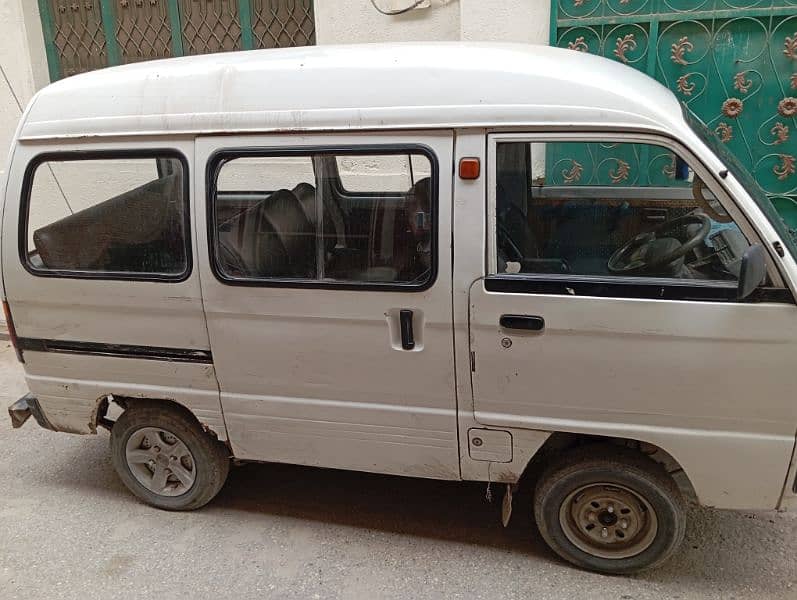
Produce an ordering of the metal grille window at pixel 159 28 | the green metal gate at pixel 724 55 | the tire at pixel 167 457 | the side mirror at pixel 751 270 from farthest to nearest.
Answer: the metal grille window at pixel 159 28 < the green metal gate at pixel 724 55 < the tire at pixel 167 457 < the side mirror at pixel 751 270

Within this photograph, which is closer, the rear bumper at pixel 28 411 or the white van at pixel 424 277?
the white van at pixel 424 277

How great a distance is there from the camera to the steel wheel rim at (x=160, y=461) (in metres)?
3.67

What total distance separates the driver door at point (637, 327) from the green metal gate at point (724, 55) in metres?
2.48

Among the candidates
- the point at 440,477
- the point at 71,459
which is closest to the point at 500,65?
the point at 440,477

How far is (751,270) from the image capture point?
2432 millimetres

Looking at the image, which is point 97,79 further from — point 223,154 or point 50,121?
point 223,154

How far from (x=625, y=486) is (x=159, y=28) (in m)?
5.89

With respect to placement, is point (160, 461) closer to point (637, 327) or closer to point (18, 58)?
point (637, 327)

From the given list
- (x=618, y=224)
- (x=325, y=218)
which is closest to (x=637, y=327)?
(x=618, y=224)

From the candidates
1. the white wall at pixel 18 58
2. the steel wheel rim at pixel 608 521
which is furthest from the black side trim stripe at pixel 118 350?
the white wall at pixel 18 58

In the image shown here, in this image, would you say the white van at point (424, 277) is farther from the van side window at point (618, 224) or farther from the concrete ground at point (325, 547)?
the concrete ground at point (325, 547)

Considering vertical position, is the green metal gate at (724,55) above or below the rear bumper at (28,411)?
above

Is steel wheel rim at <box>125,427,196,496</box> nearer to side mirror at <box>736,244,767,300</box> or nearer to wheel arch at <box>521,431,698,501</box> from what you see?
wheel arch at <box>521,431,698,501</box>

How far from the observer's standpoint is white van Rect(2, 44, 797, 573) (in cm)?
269
